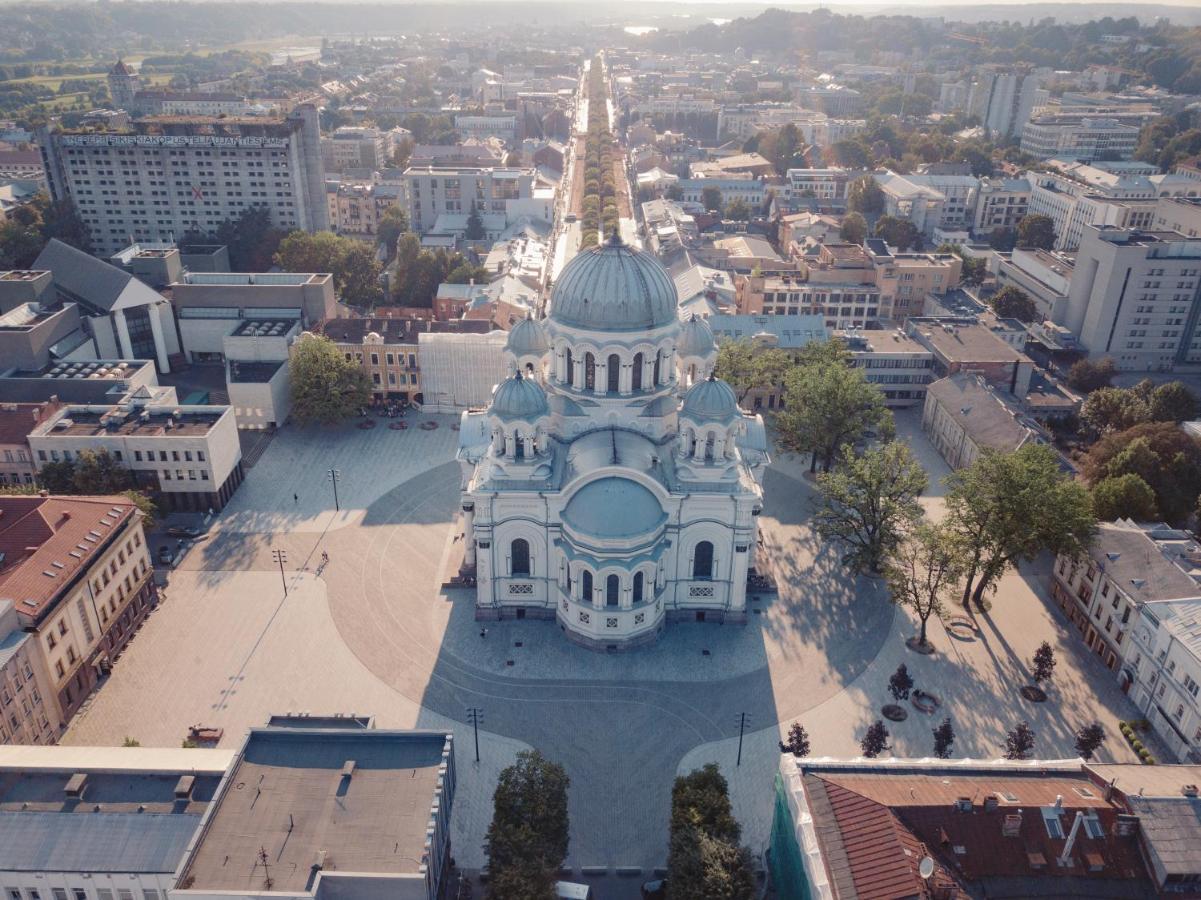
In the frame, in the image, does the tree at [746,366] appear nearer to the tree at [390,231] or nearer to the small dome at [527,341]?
the small dome at [527,341]

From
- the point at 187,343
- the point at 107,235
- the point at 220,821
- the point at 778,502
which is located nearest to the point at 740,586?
the point at 778,502

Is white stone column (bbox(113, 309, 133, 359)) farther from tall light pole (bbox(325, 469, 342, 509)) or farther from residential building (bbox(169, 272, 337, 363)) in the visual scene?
tall light pole (bbox(325, 469, 342, 509))

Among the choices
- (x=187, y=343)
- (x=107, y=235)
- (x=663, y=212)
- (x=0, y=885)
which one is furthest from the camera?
(x=663, y=212)

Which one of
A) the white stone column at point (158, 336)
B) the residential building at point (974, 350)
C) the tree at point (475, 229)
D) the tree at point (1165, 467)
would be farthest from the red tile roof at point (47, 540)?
the tree at point (475, 229)

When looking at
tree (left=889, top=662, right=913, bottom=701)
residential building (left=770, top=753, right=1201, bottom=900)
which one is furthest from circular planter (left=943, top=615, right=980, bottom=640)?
residential building (left=770, top=753, right=1201, bottom=900)

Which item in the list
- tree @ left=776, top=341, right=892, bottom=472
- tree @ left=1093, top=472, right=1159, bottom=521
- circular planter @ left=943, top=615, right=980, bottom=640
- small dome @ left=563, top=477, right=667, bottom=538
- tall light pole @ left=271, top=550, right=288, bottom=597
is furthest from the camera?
tree @ left=776, top=341, right=892, bottom=472

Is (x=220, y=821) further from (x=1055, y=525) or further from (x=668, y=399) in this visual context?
(x=1055, y=525)
